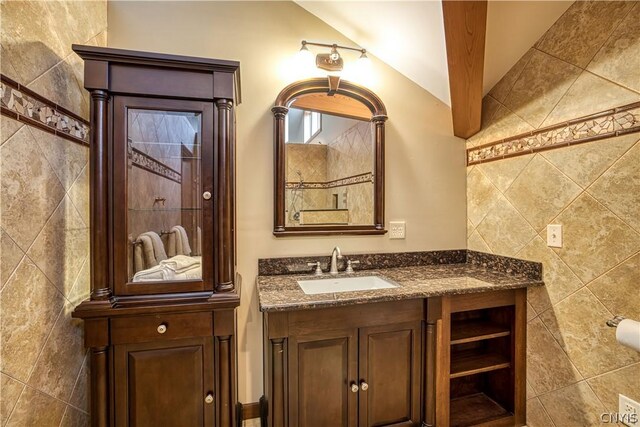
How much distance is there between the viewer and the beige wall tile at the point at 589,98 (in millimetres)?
1267

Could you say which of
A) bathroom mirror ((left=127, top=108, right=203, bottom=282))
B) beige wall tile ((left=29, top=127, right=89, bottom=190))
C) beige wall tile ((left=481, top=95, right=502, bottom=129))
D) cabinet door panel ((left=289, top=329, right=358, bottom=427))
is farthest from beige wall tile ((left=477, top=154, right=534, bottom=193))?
beige wall tile ((left=29, top=127, right=89, bottom=190))

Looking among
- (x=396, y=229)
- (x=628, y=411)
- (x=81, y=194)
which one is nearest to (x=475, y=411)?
(x=628, y=411)

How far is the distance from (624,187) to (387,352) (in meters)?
1.27

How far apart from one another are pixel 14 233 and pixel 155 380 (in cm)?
78

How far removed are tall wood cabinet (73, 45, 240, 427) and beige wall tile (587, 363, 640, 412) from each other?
5.50ft

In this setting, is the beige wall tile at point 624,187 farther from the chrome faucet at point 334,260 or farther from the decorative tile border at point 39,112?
the decorative tile border at point 39,112


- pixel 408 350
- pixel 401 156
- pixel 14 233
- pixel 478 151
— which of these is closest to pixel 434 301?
pixel 408 350

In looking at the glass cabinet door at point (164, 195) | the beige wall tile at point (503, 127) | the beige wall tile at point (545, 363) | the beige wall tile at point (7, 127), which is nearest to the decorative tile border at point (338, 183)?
the glass cabinet door at point (164, 195)

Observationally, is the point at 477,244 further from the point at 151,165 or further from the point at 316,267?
the point at 151,165

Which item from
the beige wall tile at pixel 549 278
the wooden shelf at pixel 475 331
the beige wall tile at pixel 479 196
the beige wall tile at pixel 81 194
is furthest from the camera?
the beige wall tile at pixel 479 196

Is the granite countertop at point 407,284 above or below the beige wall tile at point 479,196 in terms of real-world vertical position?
below

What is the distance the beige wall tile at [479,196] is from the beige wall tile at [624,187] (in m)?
0.56

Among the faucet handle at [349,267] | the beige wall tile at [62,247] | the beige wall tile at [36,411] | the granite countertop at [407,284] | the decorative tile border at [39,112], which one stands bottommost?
the beige wall tile at [36,411]

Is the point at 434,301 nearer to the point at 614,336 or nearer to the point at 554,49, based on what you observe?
the point at 614,336
